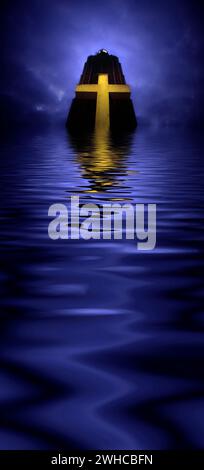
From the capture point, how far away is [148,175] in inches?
806

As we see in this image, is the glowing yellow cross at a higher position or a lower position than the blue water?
higher

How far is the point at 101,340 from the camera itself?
5500 mm

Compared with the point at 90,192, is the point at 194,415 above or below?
below

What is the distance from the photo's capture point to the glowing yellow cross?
89.2 m

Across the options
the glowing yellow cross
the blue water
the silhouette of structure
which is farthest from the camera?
the silhouette of structure

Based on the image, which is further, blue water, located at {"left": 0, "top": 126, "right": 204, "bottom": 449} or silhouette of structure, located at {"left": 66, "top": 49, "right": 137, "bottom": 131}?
silhouette of structure, located at {"left": 66, "top": 49, "right": 137, "bottom": 131}

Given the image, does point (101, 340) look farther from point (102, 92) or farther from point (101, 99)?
point (102, 92)

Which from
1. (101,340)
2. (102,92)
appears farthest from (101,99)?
(101,340)

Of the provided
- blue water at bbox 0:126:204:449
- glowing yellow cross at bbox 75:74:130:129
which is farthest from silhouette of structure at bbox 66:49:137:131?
blue water at bbox 0:126:204:449

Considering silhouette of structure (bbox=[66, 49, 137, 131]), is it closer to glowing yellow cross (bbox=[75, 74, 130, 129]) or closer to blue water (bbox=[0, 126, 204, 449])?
glowing yellow cross (bbox=[75, 74, 130, 129])

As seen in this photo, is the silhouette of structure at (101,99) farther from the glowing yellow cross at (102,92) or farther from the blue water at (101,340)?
the blue water at (101,340)
